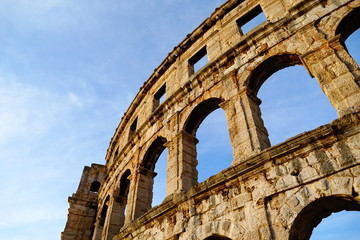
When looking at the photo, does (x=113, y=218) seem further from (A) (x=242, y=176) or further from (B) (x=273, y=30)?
(B) (x=273, y=30)

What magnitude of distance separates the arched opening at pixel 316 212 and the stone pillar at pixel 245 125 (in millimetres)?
1506

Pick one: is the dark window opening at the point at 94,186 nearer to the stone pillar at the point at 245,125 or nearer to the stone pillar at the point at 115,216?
the stone pillar at the point at 115,216

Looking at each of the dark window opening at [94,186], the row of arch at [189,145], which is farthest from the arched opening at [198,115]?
the dark window opening at [94,186]

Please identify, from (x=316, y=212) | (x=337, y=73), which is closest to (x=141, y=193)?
(x=316, y=212)

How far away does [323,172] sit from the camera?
161 inches

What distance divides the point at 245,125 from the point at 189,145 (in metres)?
2.21

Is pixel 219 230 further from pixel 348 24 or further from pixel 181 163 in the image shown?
pixel 348 24

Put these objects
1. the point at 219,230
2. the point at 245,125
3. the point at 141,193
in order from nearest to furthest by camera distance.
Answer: the point at 219,230 < the point at 245,125 < the point at 141,193

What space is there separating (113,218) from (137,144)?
112 inches

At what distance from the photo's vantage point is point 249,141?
5.65 meters

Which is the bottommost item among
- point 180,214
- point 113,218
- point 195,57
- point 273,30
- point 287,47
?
point 180,214

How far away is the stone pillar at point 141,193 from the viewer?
817 centimetres

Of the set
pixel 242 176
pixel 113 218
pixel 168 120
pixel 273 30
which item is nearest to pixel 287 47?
pixel 273 30

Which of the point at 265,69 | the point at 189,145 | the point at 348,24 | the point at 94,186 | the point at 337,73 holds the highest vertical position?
the point at 94,186
